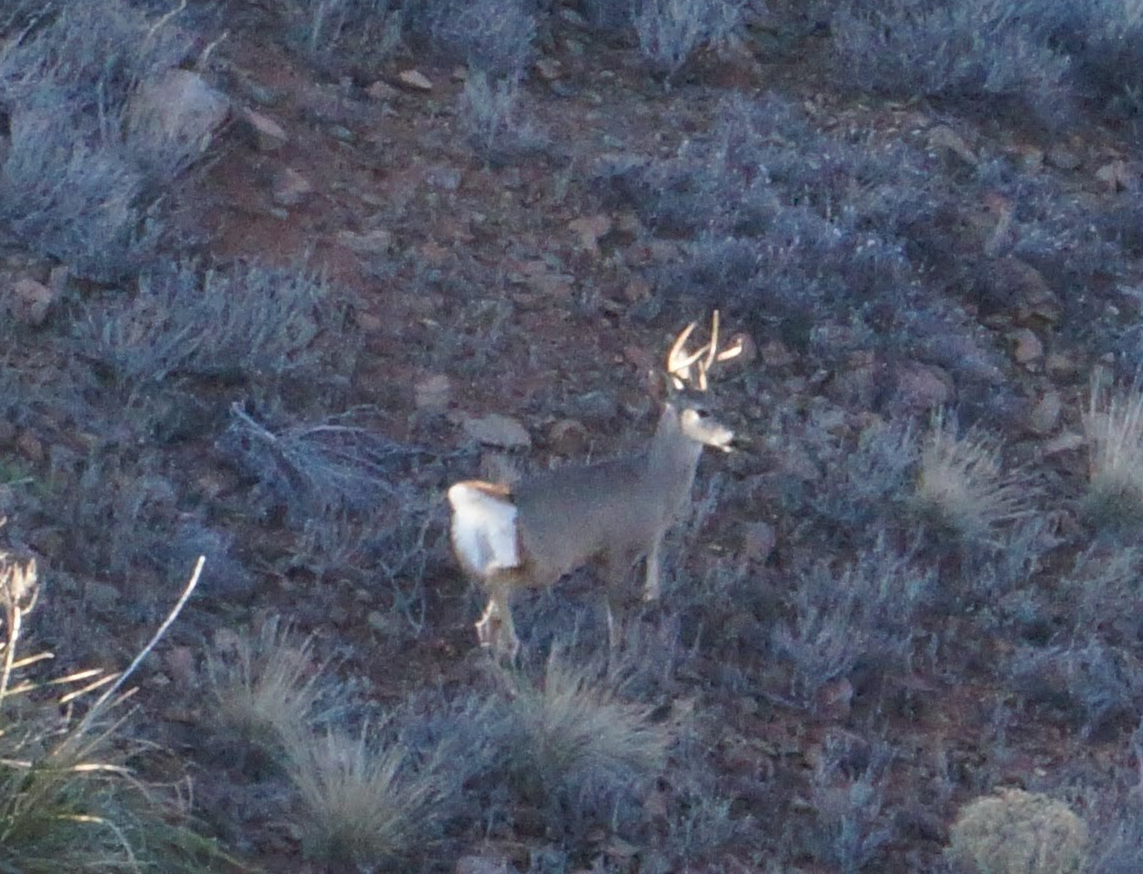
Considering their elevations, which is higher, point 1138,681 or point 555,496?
point 555,496

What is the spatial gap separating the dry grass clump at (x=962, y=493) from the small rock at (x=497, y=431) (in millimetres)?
1514

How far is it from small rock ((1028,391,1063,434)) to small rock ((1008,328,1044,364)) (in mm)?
306

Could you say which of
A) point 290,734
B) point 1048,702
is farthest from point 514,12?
point 290,734

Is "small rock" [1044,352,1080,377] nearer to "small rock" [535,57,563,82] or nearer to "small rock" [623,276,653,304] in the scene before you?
"small rock" [623,276,653,304]

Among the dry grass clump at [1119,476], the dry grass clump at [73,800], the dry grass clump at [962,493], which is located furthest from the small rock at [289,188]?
the dry grass clump at [73,800]

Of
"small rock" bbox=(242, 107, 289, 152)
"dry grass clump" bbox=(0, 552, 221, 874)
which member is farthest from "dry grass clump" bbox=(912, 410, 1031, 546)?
"dry grass clump" bbox=(0, 552, 221, 874)

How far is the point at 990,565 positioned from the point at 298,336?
2.70 m

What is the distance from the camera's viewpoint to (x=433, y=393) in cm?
805

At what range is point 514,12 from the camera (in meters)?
10.2

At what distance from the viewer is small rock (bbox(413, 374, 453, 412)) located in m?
8.01

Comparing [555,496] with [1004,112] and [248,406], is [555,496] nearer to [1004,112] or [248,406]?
[248,406]

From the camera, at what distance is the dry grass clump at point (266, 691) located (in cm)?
590

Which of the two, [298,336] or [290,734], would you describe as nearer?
[290,734]

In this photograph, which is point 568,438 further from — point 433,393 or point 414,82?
point 414,82
